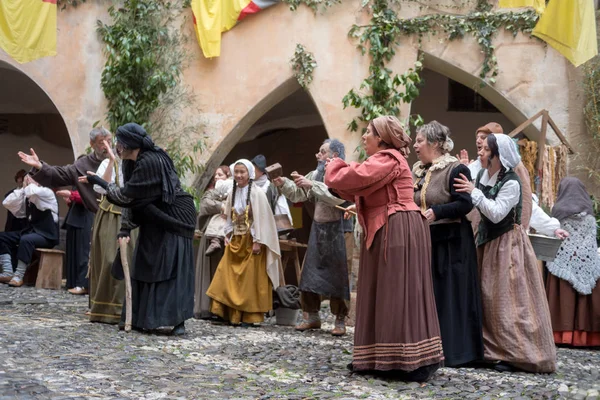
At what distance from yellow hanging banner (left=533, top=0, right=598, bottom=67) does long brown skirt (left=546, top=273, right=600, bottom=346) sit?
350 centimetres

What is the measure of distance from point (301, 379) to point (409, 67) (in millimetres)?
7226

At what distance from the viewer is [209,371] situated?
5090 millimetres

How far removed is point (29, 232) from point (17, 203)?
1.65 feet

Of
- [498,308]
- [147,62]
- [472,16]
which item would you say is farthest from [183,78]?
[498,308]

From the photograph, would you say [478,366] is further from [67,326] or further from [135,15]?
[135,15]

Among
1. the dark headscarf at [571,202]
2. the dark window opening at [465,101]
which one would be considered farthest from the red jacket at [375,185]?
the dark window opening at [465,101]

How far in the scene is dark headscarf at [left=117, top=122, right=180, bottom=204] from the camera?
6.63 metres

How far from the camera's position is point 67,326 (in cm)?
684

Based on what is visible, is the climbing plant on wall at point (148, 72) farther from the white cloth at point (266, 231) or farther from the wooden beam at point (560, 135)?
the wooden beam at point (560, 135)

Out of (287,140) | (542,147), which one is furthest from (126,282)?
(287,140)

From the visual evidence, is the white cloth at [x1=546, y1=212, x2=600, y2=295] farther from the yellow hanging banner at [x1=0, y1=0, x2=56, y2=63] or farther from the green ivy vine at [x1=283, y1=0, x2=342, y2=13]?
the yellow hanging banner at [x1=0, y1=0, x2=56, y2=63]

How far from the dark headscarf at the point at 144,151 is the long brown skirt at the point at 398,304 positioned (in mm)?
2089

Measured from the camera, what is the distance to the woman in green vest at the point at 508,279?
583 cm

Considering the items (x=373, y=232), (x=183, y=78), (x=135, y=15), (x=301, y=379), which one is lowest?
(x=301, y=379)
